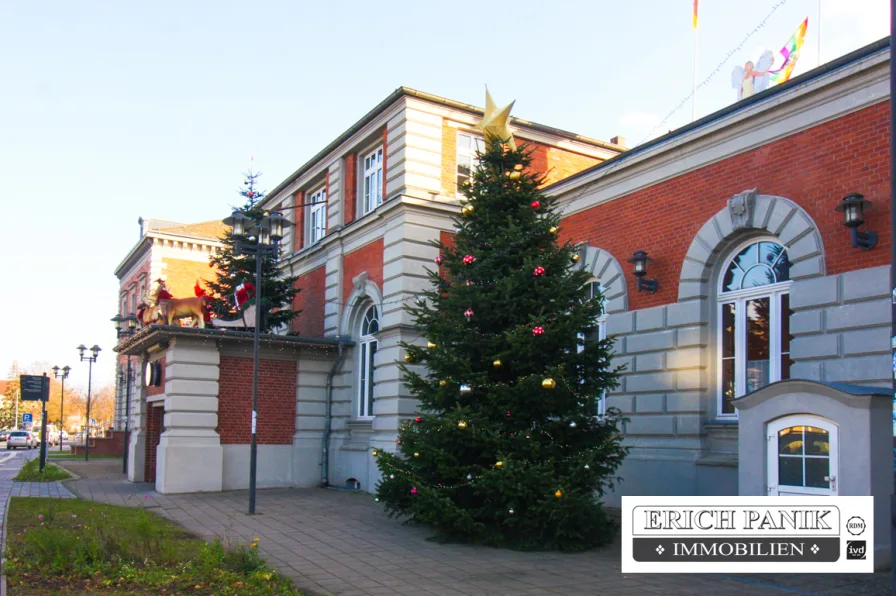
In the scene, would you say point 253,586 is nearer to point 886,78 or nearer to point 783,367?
point 783,367

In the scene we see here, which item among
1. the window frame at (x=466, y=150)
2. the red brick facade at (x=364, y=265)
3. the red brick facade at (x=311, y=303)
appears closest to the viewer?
the window frame at (x=466, y=150)

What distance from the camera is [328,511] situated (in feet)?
51.5

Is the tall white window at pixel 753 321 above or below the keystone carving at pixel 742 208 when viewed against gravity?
below

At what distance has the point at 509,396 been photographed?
37.9ft

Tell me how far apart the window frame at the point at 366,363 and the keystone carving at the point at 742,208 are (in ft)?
33.2

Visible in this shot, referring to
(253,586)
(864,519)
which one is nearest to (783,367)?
(864,519)

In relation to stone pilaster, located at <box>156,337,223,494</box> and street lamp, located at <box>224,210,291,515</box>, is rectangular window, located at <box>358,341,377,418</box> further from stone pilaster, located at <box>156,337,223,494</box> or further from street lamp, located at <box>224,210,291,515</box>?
street lamp, located at <box>224,210,291,515</box>

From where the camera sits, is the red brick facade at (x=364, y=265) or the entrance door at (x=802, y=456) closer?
the entrance door at (x=802, y=456)

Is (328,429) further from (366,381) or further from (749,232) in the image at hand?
(749,232)

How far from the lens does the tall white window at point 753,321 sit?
41.8 feet

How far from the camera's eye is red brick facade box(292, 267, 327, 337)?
80.0 feet

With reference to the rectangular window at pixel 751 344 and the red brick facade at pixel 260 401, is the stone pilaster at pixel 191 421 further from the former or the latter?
the rectangular window at pixel 751 344

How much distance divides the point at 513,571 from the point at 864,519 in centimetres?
390

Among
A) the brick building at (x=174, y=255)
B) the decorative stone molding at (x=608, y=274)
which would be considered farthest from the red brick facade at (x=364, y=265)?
the brick building at (x=174, y=255)
